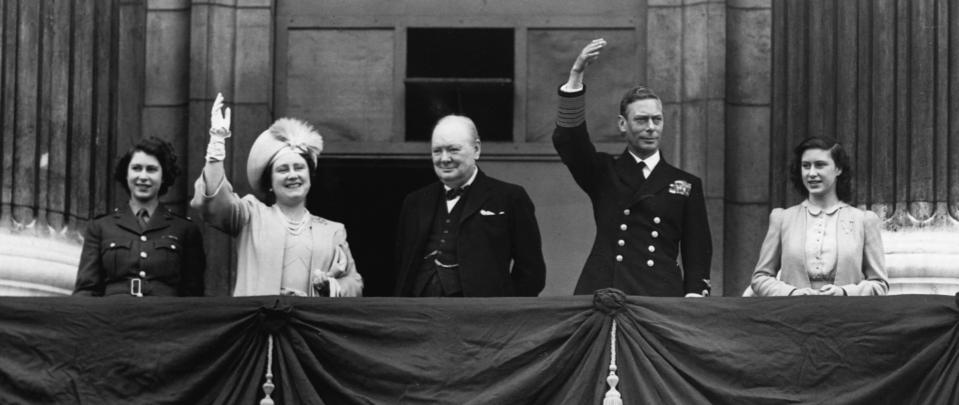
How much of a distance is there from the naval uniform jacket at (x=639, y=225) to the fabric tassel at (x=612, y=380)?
1.97 feet

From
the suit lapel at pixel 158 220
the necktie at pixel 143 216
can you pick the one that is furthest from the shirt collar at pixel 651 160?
the necktie at pixel 143 216

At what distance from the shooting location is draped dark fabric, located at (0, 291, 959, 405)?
15906 millimetres

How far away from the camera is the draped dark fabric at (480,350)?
15.9 metres

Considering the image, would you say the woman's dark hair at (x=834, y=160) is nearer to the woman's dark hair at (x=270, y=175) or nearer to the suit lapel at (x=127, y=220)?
the woman's dark hair at (x=270, y=175)

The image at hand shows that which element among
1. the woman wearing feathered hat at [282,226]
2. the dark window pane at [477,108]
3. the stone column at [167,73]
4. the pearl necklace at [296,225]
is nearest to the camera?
the woman wearing feathered hat at [282,226]

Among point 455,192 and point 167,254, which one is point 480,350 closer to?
point 455,192

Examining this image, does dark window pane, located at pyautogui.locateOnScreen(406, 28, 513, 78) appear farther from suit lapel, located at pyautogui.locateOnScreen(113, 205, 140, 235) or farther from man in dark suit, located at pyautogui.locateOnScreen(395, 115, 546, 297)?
suit lapel, located at pyautogui.locateOnScreen(113, 205, 140, 235)

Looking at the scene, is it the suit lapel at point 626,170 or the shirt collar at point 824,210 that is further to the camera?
the suit lapel at point 626,170

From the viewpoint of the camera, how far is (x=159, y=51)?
783 inches

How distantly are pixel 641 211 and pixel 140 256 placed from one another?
315 centimetres

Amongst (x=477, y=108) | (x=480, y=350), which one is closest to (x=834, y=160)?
(x=480, y=350)

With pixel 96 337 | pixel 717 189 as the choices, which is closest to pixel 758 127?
pixel 717 189

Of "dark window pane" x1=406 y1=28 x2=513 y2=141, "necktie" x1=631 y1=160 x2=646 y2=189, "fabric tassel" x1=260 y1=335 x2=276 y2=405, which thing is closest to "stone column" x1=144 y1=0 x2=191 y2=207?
"dark window pane" x1=406 y1=28 x2=513 y2=141

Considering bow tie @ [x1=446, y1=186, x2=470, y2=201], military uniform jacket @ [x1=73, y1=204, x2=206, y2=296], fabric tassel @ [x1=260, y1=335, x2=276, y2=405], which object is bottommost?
fabric tassel @ [x1=260, y1=335, x2=276, y2=405]
